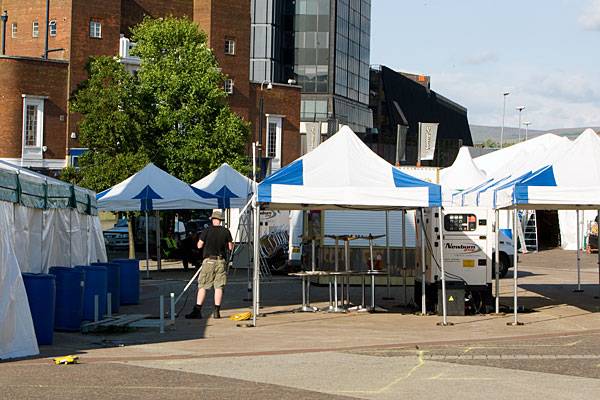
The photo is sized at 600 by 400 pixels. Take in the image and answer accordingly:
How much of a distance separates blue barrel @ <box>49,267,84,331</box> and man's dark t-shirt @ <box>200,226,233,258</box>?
122 inches

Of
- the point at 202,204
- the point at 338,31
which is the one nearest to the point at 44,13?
the point at 338,31

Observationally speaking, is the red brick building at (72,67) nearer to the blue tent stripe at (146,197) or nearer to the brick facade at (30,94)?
the brick facade at (30,94)

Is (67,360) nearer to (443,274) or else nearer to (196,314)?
(196,314)

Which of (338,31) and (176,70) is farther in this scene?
(338,31)

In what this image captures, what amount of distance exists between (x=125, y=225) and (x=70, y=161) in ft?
37.5

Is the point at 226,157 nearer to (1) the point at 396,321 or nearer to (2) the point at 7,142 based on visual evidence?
(2) the point at 7,142

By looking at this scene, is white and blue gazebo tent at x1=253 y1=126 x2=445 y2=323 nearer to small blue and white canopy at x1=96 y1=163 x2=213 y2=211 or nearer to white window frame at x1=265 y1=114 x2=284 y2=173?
small blue and white canopy at x1=96 y1=163 x2=213 y2=211

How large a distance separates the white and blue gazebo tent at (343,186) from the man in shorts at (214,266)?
932 millimetres

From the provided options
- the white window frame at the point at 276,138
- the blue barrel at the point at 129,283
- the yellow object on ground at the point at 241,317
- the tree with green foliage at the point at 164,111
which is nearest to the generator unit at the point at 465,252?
the yellow object on ground at the point at 241,317

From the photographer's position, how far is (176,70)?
54.5m

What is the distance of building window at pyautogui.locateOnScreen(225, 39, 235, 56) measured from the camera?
73375 mm

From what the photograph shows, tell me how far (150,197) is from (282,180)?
47.4ft

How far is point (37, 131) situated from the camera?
2539 inches

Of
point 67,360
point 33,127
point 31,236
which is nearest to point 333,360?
point 67,360
